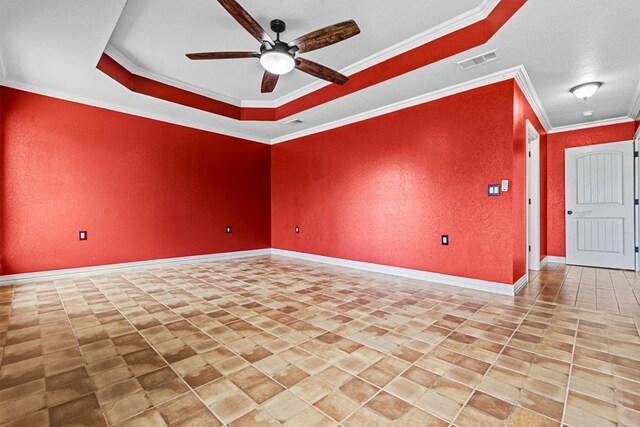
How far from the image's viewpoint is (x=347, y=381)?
1687 millimetres

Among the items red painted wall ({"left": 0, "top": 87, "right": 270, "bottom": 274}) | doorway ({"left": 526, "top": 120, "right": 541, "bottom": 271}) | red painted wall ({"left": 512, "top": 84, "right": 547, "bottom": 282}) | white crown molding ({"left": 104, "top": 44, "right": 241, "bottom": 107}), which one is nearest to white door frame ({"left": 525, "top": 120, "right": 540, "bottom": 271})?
doorway ({"left": 526, "top": 120, "right": 541, "bottom": 271})

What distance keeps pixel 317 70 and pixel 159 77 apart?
104 inches

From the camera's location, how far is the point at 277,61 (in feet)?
9.53

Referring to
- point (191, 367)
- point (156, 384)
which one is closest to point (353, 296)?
point (191, 367)

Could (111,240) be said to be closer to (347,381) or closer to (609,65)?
(347,381)

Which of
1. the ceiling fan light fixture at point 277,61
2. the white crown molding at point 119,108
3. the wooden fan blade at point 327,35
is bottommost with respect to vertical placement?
the ceiling fan light fixture at point 277,61

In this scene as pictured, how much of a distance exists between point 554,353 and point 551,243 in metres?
4.66

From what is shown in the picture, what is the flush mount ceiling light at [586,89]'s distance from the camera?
368cm

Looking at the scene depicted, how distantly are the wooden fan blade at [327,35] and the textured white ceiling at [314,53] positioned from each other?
0.39 metres

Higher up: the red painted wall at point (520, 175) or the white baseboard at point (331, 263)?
the red painted wall at point (520, 175)

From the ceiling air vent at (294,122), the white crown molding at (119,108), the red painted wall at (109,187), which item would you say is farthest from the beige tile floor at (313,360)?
the ceiling air vent at (294,122)

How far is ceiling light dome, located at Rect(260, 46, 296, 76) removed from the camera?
2805mm

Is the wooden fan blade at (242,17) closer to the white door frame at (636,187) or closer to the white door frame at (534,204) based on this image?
the white door frame at (534,204)

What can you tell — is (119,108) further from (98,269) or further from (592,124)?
(592,124)
